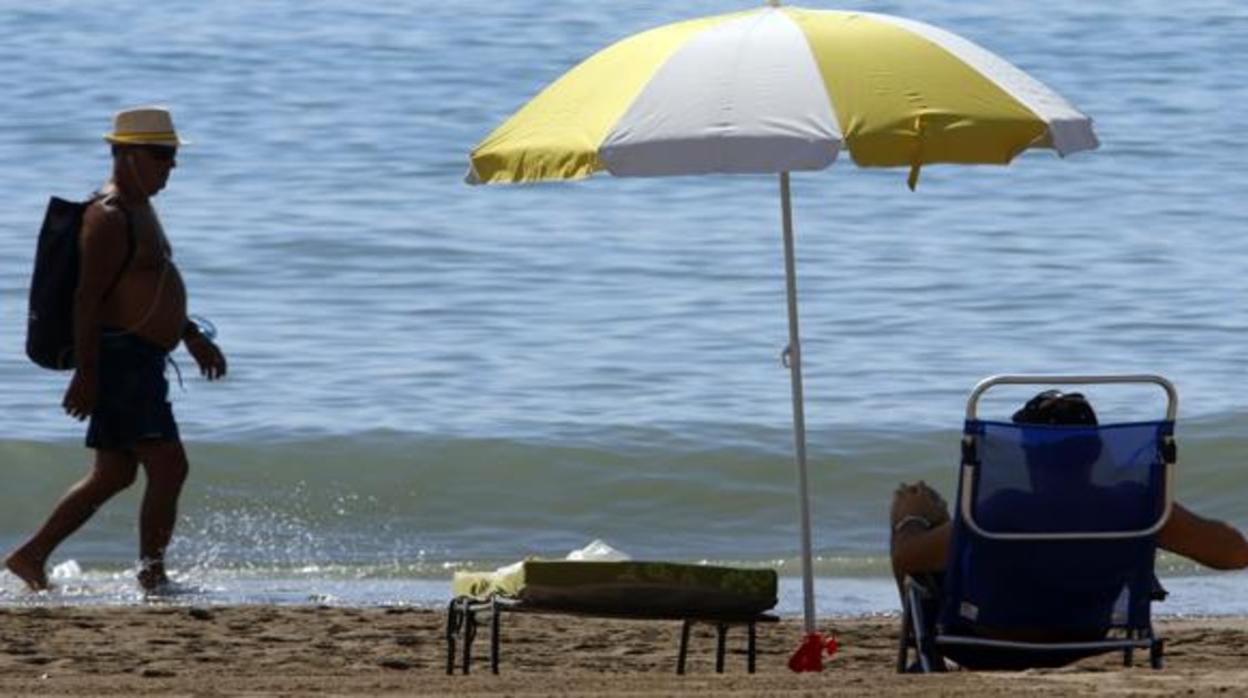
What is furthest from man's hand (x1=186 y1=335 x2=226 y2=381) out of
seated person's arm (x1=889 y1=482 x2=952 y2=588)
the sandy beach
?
seated person's arm (x1=889 y1=482 x2=952 y2=588)

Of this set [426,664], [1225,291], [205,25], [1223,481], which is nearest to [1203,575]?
[1223,481]

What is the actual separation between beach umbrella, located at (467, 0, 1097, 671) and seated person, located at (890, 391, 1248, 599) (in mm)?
565

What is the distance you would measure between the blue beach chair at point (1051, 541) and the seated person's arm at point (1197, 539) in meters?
0.08

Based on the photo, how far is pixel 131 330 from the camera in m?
8.80

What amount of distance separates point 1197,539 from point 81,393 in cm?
340

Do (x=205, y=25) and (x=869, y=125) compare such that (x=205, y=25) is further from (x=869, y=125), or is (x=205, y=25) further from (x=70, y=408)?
(x=869, y=125)

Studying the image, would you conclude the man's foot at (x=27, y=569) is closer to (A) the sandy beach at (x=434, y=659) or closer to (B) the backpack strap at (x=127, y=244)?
(A) the sandy beach at (x=434, y=659)

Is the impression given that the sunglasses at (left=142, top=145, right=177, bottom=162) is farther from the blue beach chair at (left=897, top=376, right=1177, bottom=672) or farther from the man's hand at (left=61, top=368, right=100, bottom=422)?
the blue beach chair at (left=897, top=376, right=1177, bottom=672)

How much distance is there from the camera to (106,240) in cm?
866

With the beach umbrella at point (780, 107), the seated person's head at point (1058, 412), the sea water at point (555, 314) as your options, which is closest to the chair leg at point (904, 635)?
the seated person's head at point (1058, 412)

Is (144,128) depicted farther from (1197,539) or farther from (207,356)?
(1197,539)

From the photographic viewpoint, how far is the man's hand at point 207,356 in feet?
29.5

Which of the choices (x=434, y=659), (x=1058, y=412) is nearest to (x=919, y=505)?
(x=1058, y=412)

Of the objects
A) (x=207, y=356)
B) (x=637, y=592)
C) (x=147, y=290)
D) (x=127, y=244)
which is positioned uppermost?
(x=127, y=244)
